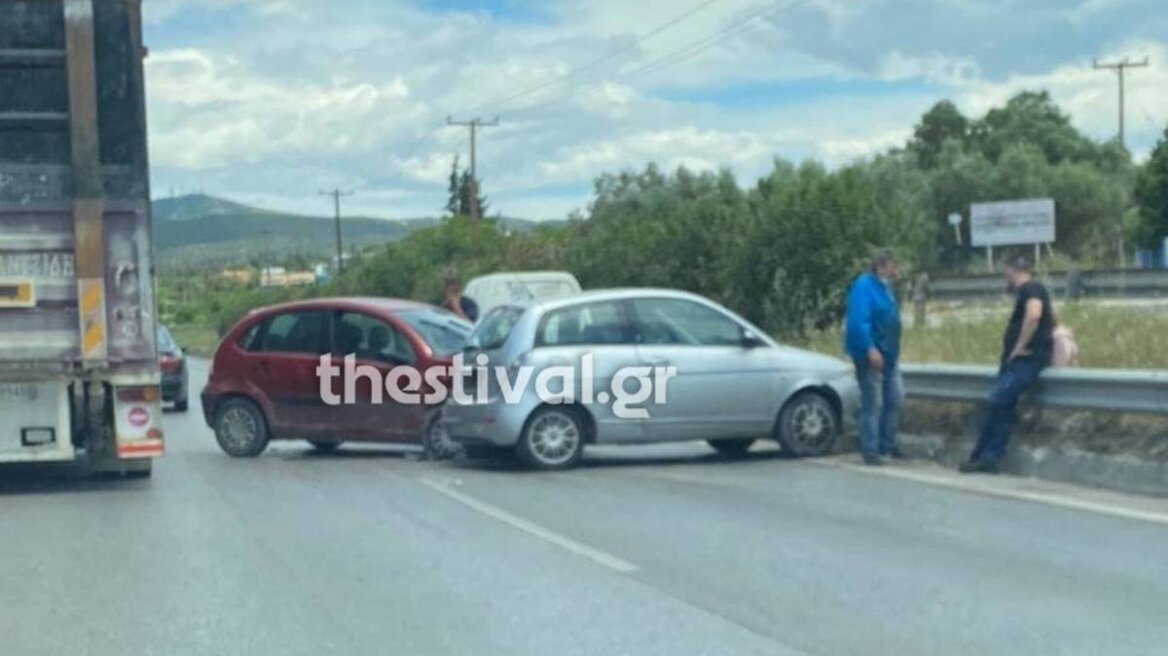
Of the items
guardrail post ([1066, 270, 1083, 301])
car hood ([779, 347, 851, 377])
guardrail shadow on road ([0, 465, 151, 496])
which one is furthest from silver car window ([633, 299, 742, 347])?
guardrail post ([1066, 270, 1083, 301])

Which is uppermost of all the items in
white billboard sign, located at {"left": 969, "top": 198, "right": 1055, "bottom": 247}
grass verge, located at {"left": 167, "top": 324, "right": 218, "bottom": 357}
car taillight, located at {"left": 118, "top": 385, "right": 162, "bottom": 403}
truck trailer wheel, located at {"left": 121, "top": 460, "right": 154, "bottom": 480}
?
white billboard sign, located at {"left": 969, "top": 198, "right": 1055, "bottom": 247}

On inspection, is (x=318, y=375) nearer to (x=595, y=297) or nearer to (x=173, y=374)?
(x=595, y=297)

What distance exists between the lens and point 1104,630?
873 centimetres

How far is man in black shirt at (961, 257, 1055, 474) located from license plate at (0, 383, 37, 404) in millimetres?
7611

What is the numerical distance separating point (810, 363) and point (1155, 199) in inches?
2031

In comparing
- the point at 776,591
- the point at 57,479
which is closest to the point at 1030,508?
the point at 776,591

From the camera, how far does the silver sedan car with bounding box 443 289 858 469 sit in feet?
54.2

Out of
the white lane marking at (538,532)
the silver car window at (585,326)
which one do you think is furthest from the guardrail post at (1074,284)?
the white lane marking at (538,532)

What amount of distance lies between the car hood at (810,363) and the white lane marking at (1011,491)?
903mm

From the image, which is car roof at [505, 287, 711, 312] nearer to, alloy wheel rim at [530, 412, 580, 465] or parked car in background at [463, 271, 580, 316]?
alloy wheel rim at [530, 412, 580, 465]

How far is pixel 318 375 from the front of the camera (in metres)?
18.5

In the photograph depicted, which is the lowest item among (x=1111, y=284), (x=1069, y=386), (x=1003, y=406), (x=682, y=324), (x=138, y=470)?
(x=138, y=470)

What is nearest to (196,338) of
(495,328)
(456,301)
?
(456,301)

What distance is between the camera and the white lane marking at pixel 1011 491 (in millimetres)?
12547
